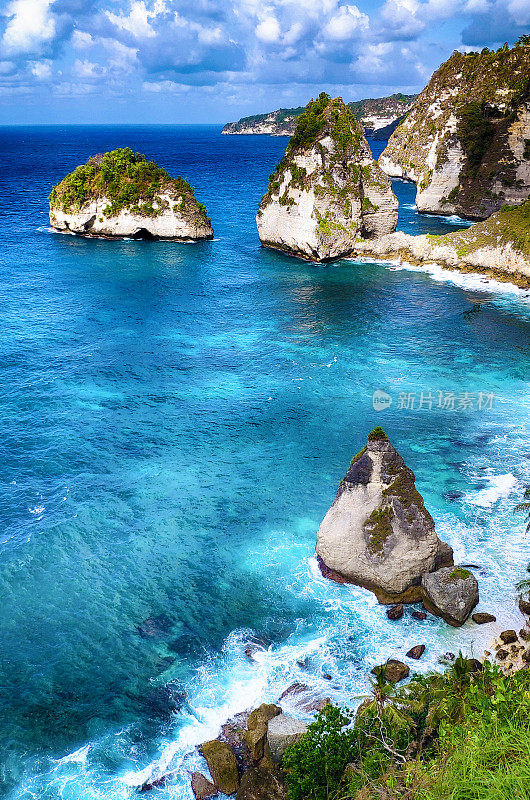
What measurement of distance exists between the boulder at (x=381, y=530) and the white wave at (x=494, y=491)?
275 inches

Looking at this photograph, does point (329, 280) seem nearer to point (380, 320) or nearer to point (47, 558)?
point (380, 320)

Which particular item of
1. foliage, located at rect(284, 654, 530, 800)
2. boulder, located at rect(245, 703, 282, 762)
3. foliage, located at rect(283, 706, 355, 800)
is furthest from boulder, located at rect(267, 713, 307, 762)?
foliage, located at rect(284, 654, 530, 800)

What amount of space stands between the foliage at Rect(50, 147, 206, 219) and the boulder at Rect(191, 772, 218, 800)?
79.8m

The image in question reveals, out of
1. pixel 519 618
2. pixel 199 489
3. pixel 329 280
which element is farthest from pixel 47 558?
pixel 329 280

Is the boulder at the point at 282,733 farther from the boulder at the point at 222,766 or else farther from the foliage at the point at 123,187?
the foliage at the point at 123,187

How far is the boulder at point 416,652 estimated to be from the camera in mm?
25547

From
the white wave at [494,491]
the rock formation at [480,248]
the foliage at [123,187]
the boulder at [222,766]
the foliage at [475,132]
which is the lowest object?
the boulder at [222,766]

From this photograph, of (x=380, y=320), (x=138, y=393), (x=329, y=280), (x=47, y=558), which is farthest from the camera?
(x=329, y=280)

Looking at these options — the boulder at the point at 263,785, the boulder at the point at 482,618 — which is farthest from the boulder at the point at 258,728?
the boulder at the point at 482,618

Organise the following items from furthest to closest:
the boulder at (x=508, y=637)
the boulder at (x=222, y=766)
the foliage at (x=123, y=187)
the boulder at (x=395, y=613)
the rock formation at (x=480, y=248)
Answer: the foliage at (x=123, y=187) → the rock formation at (x=480, y=248) → the boulder at (x=395, y=613) → the boulder at (x=508, y=637) → the boulder at (x=222, y=766)

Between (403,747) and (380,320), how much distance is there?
47678 millimetres

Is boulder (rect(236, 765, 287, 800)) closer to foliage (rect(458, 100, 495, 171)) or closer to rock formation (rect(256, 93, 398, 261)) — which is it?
rock formation (rect(256, 93, 398, 261))

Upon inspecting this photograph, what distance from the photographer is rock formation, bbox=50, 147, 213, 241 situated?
9044cm

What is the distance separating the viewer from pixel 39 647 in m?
26.6
